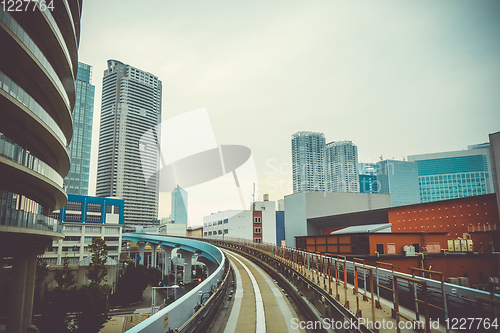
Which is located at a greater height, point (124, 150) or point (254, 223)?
point (124, 150)

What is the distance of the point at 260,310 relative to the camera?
1344cm

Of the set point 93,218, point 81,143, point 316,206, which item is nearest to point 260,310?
point 316,206

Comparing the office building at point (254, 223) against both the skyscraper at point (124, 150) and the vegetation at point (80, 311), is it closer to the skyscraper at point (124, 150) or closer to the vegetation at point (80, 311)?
the vegetation at point (80, 311)

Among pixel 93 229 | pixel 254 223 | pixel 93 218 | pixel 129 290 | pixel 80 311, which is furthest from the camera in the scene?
pixel 254 223

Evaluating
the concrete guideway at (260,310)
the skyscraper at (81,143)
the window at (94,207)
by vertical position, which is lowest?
the concrete guideway at (260,310)

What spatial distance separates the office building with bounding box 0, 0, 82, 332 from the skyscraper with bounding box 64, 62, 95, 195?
135934mm

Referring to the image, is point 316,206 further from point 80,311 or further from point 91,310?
point 91,310

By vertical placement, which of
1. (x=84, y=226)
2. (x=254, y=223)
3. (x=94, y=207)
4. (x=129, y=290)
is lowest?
(x=129, y=290)

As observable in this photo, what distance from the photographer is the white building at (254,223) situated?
74.8 m

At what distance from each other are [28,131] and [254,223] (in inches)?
2362

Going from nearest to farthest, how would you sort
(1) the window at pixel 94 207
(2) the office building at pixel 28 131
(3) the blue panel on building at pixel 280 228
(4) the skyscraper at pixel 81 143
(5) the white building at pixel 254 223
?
(2) the office building at pixel 28 131 → (1) the window at pixel 94 207 → (5) the white building at pixel 254 223 → (3) the blue panel on building at pixel 280 228 → (4) the skyscraper at pixel 81 143

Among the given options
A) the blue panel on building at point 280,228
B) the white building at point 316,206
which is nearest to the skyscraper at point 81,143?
the blue panel on building at point 280,228

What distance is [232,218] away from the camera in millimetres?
75562
